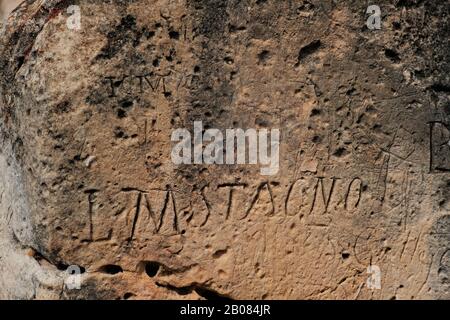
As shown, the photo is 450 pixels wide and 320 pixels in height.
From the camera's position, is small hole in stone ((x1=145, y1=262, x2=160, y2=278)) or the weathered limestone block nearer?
the weathered limestone block

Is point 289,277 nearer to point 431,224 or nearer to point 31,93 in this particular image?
point 431,224

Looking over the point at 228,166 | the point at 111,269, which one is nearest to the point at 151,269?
the point at 111,269

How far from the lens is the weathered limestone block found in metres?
2.90

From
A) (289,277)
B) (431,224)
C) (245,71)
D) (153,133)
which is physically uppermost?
(245,71)

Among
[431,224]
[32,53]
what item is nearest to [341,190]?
[431,224]

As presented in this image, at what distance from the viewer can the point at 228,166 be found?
2.99 meters

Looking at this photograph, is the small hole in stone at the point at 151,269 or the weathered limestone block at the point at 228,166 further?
the small hole in stone at the point at 151,269

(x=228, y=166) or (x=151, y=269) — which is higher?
(x=228, y=166)

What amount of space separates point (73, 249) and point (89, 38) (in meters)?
0.78

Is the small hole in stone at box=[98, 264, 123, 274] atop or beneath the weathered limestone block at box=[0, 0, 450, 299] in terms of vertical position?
beneath

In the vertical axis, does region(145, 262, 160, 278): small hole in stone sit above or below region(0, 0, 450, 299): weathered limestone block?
below

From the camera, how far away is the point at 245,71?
296 centimetres

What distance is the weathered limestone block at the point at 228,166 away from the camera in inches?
114

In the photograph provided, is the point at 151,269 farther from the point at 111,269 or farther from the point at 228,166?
the point at 228,166
